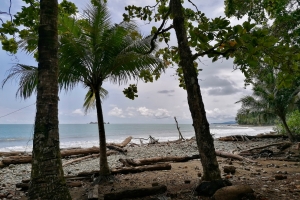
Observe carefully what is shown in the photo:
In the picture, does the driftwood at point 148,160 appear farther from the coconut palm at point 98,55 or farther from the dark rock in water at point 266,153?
the dark rock in water at point 266,153

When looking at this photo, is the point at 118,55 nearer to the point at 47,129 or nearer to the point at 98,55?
the point at 98,55

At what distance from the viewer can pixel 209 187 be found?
414 centimetres

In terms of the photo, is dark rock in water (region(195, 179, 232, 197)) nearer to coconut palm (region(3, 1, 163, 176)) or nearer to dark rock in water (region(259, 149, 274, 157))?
coconut palm (region(3, 1, 163, 176))

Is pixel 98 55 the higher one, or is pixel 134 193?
pixel 98 55

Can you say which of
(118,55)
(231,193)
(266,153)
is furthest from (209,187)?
(266,153)

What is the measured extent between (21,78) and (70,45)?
178cm

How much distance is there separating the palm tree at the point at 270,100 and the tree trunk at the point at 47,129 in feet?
50.2

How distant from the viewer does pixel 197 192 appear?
13.9 feet

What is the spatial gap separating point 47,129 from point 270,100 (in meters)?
17.6

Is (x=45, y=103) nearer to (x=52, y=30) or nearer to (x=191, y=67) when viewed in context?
(x=52, y=30)

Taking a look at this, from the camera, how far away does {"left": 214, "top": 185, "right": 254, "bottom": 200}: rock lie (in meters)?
3.71

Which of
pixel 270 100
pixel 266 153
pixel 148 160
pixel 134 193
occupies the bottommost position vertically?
pixel 266 153

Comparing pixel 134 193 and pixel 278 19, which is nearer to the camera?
pixel 134 193

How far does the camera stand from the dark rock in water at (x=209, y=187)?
411cm
